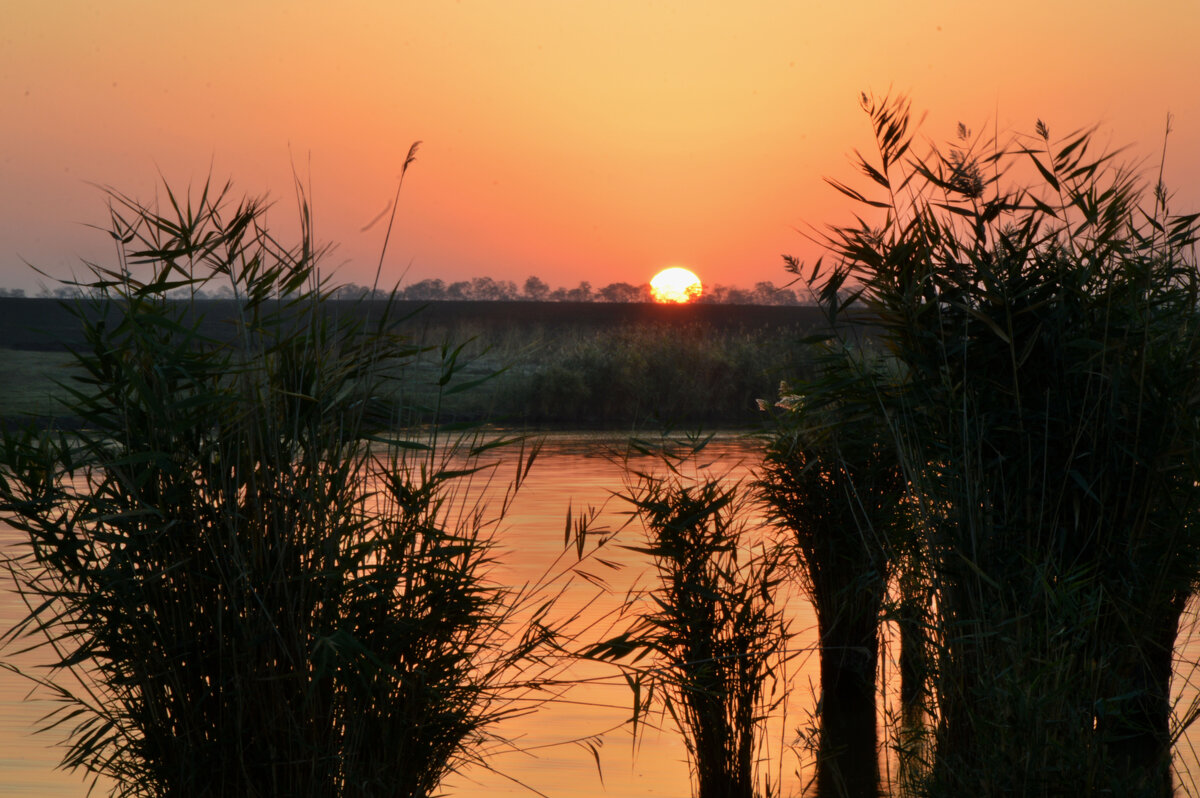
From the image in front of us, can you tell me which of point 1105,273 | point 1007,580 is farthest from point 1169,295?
point 1007,580

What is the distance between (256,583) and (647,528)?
7.19 ft

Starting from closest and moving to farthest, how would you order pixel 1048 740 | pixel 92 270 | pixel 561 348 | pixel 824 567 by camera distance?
pixel 1048 740 → pixel 92 270 → pixel 824 567 → pixel 561 348

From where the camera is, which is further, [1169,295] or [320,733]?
[1169,295]

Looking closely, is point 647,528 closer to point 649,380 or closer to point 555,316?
point 649,380

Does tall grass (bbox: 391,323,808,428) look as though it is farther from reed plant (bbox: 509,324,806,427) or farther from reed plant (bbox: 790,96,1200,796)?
reed plant (bbox: 790,96,1200,796)

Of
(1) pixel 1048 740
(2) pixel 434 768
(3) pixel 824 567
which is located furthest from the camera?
(3) pixel 824 567

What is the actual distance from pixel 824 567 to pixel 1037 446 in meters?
2.09

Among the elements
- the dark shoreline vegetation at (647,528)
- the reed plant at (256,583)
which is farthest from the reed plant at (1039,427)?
the reed plant at (256,583)

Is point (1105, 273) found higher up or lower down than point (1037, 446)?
higher up

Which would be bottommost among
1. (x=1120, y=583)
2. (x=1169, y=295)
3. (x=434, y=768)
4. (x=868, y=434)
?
(x=434, y=768)

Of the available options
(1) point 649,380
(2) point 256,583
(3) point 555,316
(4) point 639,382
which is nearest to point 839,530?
(2) point 256,583

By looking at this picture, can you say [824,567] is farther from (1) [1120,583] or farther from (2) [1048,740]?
(2) [1048,740]

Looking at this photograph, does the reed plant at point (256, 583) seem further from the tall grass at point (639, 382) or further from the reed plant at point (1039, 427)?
the tall grass at point (639, 382)

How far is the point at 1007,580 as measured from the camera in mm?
4426
